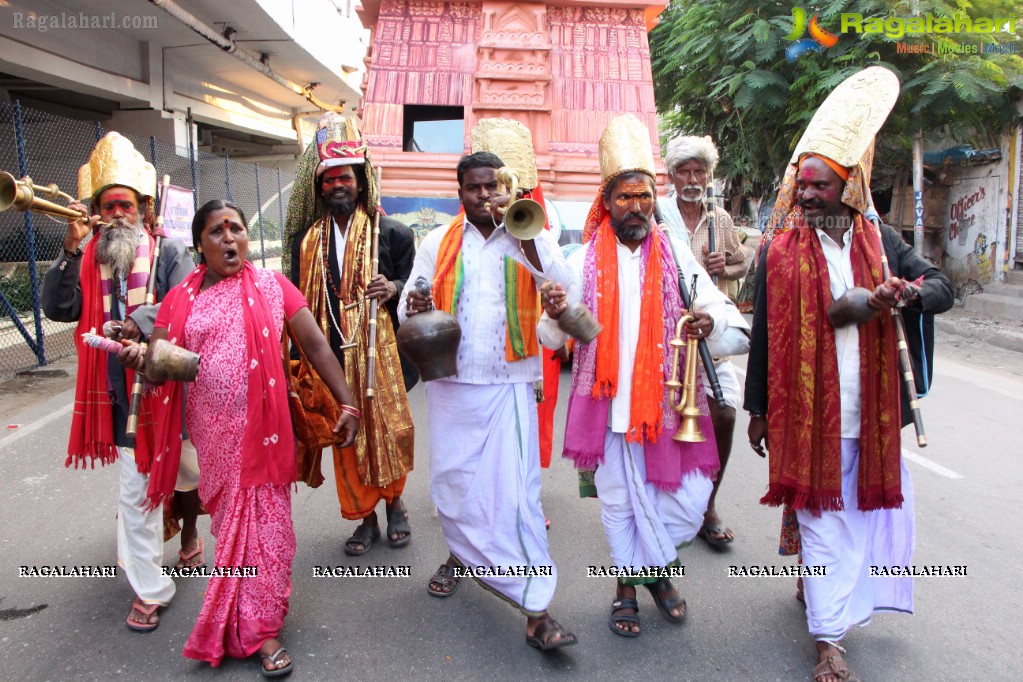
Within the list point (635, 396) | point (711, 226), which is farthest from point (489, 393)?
point (711, 226)

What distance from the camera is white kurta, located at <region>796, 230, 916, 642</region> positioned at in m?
2.79

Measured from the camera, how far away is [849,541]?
2.87m

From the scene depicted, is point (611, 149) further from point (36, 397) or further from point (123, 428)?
point (36, 397)

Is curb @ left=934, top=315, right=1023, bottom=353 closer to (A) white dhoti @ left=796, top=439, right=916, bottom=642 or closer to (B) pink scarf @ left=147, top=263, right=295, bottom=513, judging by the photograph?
(A) white dhoti @ left=796, top=439, right=916, bottom=642

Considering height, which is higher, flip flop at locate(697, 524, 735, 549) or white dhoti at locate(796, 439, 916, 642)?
white dhoti at locate(796, 439, 916, 642)

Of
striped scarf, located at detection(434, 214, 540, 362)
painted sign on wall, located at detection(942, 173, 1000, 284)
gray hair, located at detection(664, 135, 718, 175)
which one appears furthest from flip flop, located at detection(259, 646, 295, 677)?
painted sign on wall, located at detection(942, 173, 1000, 284)

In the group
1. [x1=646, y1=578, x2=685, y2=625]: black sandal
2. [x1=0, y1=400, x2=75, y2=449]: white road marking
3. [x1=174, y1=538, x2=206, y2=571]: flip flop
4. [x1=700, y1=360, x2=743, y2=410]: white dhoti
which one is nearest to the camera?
[x1=646, y1=578, x2=685, y2=625]: black sandal

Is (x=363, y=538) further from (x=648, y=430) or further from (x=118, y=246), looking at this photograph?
(x=118, y=246)

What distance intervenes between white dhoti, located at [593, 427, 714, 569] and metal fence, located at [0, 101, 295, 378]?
6.79 m

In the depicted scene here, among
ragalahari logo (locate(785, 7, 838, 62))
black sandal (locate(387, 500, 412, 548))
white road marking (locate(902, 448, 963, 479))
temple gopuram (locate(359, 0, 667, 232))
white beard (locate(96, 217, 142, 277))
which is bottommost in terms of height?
white road marking (locate(902, 448, 963, 479))

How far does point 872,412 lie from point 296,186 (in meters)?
2.81

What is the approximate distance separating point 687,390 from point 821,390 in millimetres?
492

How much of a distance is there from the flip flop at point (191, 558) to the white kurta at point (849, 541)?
268 centimetres

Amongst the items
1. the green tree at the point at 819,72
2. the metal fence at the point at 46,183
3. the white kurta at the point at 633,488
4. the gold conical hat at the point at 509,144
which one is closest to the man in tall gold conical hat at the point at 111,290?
the gold conical hat at the point at 509,144
